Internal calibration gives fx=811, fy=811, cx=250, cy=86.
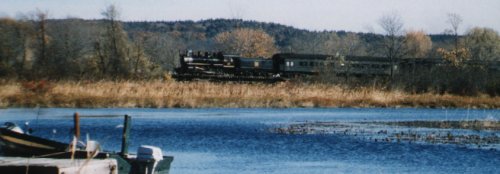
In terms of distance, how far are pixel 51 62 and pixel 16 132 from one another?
236ft

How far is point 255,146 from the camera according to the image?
102ft

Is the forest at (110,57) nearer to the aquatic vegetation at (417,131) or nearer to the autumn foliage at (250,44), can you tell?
the autumn foliage at (250,44)

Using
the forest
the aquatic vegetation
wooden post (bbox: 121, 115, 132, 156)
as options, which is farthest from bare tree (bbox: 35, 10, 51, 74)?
wooden post (bbox: 121, 115, 132, 156)

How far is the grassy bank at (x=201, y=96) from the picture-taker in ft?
172

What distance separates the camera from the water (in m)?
25.1

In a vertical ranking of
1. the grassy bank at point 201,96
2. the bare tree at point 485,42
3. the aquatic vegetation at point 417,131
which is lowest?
the aquatic vegetation at point 417,131

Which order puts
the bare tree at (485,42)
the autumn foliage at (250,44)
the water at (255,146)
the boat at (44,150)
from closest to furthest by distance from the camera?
the boat at (44,150), the water at (255,146), the bare tree at (485,42), the autumn foliage at (250,44)

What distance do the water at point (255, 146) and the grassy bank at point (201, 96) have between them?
3294 millimetres

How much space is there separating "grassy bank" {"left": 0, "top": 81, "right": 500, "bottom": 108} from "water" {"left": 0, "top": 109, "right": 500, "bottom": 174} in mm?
3294

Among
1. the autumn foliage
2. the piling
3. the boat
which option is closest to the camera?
the boat

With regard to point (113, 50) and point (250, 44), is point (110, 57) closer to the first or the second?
point (113, 50)

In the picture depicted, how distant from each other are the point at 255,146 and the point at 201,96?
25.8 m

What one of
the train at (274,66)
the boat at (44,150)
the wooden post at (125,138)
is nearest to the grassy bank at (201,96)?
the train at (274,66)

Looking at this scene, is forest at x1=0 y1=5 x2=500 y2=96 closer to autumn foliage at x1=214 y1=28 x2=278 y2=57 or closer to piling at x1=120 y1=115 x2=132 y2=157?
autumn foliage at x1=214 y1=28 x2=278 y2=57
